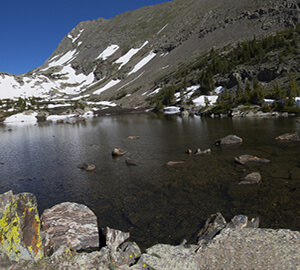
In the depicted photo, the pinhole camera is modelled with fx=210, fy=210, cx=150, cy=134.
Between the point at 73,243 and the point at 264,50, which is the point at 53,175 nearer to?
the point at 73,243

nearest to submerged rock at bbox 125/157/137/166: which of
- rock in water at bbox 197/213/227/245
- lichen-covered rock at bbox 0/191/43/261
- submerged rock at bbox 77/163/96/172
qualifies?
submerged rock at bbox 77/163/96/172

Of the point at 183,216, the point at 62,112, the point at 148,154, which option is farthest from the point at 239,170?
the point at 62,112

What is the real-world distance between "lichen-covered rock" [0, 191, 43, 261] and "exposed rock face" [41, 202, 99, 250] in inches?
49.1

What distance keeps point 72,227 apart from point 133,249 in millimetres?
3493

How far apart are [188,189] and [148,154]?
10.6m

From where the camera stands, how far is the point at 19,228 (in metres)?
6.66

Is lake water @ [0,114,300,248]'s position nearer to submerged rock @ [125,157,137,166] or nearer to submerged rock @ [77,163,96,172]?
submerged rock @ [125,157,137,166]

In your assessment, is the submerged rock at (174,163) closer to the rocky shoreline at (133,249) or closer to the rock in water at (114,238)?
the rocky shoreline at (133,249)

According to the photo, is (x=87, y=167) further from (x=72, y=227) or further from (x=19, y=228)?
(x=19, y=228)

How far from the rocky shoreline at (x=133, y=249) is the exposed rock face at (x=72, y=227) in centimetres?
4

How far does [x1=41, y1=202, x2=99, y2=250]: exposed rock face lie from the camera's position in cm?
845

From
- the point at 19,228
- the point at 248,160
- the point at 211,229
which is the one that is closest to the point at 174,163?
the point at 248,160

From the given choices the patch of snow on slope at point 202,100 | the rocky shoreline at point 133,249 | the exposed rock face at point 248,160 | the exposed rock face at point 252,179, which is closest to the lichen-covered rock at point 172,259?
the rocky shoreline at point 133,249

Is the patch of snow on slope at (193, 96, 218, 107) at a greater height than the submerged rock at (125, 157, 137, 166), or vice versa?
the patch of snow on slope at (193, 96, 218, 107)
